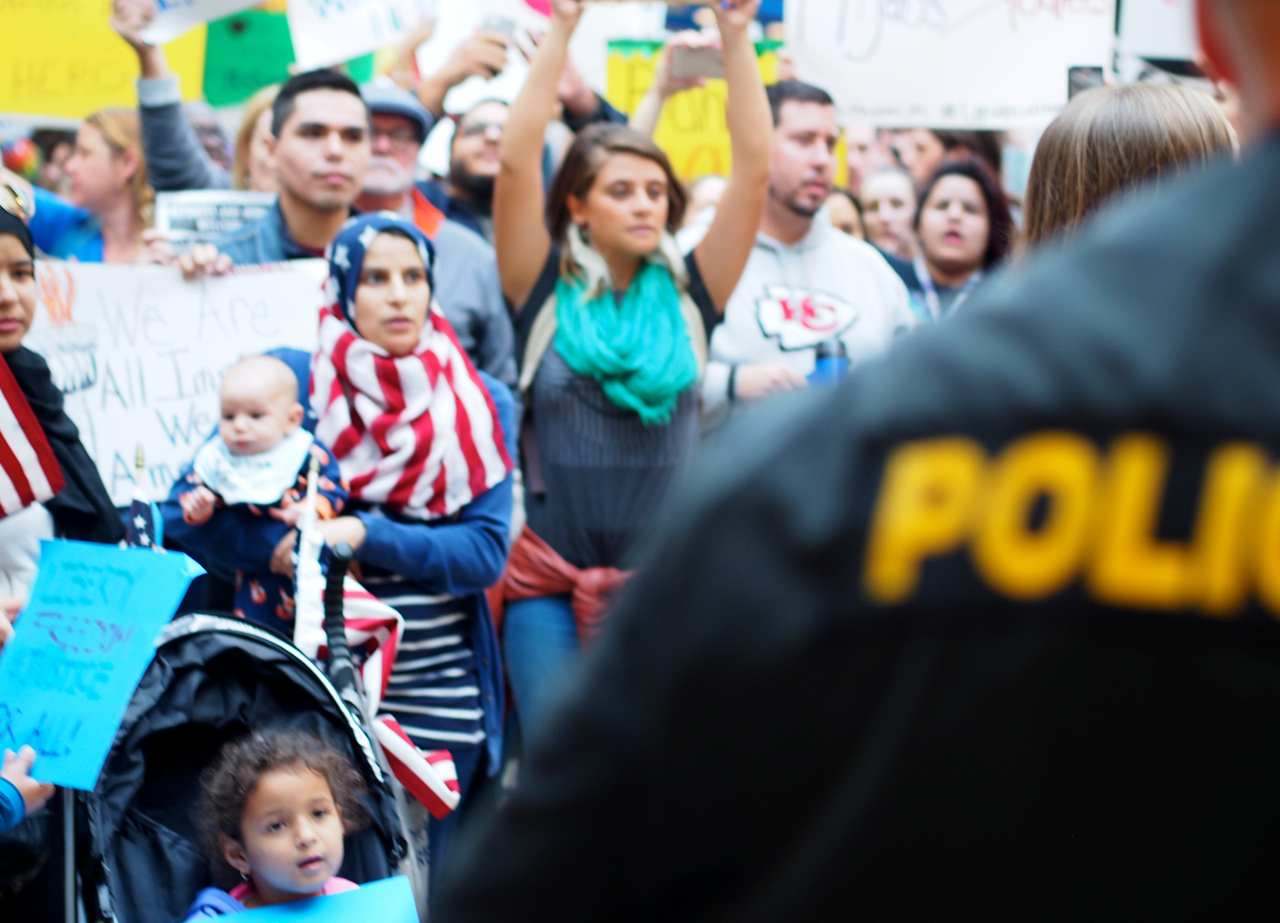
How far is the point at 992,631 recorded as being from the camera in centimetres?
71

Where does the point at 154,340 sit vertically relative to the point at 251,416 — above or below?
above

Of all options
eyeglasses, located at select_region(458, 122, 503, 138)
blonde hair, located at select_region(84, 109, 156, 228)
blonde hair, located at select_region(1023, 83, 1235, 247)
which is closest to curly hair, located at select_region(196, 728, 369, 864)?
blonde hair, located at select_region(1023, 83, 1235, 247)

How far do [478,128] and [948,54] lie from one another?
175 cm

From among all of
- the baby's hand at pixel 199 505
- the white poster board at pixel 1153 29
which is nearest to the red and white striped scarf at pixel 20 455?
the baby's hand at pixel 199 505

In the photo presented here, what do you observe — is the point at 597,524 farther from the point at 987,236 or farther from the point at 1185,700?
the point at 1185,700

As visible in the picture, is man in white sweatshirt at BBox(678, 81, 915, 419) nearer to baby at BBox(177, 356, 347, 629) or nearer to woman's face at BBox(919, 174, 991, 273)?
woman's face at BBox(919, 174, 991, 273)

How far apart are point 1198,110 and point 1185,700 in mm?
1727

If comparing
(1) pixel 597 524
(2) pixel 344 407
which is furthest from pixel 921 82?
(2) pixel 344 407

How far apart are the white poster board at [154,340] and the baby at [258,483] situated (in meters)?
0.80

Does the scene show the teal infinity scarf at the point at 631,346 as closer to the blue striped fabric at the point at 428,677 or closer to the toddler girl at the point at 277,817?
the blue striped fabric at the point at 428,677

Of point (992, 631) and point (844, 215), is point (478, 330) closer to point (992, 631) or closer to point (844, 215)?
point (844, 215)

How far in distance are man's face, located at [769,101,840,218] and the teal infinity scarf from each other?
0.79 meters

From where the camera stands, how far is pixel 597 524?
12.4ft

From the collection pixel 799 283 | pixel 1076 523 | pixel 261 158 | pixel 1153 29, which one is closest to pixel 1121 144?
pixel 1076 523
